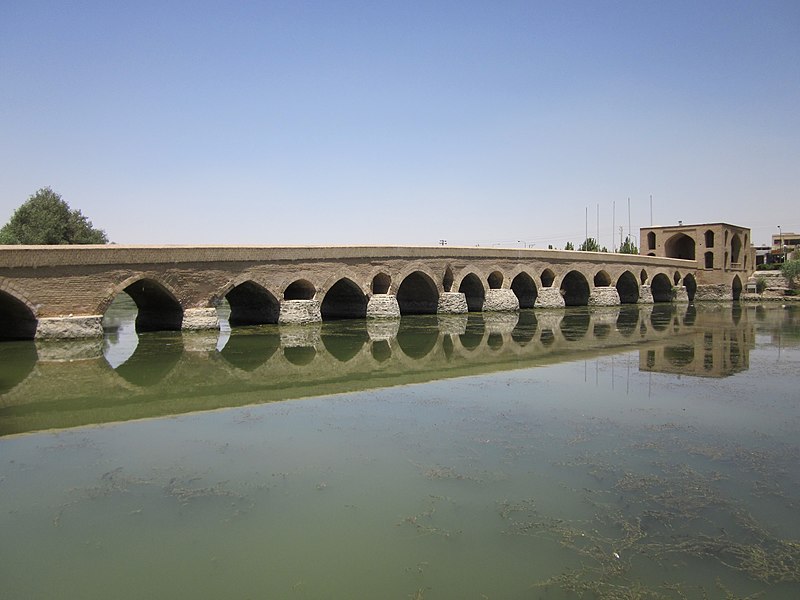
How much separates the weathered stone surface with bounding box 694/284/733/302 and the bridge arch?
34411 millimetres

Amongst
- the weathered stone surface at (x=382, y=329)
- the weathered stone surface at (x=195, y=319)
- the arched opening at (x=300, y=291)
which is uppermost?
the arched opening at (x=300, y=291)

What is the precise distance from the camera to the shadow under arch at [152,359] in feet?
38.8

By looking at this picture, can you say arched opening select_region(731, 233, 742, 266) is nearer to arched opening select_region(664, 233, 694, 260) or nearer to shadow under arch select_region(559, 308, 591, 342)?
arched opening select_region(664, 233, 694, 260)

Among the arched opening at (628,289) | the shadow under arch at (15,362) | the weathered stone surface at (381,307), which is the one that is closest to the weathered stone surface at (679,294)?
the arched opening at (628,289)

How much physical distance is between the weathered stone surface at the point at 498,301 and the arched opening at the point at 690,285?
1953 centimetres

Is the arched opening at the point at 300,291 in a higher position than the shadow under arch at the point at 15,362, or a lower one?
higher

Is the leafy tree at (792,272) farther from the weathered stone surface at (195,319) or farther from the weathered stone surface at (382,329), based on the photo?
the weathered stone surface at (195,319)

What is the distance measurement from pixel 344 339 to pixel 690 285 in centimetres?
3210

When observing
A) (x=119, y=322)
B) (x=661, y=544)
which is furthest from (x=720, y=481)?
(x=119, y=322)

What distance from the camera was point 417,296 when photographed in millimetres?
26594

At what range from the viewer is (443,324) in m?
22.0

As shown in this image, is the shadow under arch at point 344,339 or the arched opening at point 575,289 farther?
the arched opening at point 575,289

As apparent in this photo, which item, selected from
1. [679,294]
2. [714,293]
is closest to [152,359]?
[679,294]

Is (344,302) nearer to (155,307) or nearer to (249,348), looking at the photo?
(155,307)
